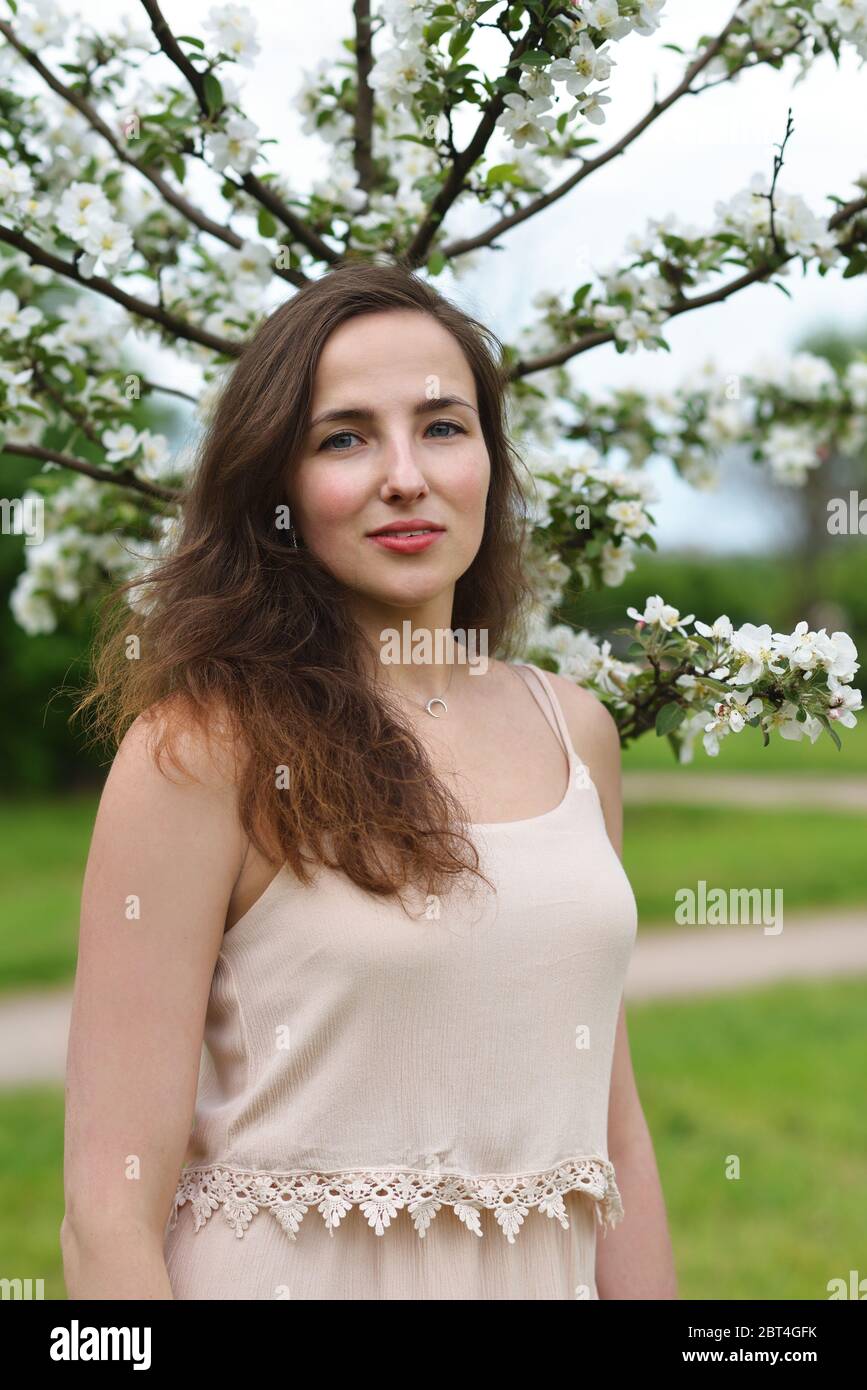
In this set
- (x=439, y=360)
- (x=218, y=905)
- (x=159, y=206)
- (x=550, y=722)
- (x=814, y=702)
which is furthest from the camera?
(x=159, y=206)

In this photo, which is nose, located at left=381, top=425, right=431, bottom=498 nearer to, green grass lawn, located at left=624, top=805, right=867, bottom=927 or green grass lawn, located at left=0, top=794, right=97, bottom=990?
green grass lawn, located at left=0, top=794, right=97, bottom=990

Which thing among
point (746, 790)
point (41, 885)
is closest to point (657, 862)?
point (41, 885)

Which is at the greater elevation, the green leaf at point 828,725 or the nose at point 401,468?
the nose at point 401,468

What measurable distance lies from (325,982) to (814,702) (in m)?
0.71

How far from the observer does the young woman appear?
1.67 meters

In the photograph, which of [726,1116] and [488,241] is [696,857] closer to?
[726,1116]

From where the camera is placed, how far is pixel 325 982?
1.69 meters

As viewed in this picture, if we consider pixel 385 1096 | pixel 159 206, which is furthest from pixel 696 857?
pixel 385 1096

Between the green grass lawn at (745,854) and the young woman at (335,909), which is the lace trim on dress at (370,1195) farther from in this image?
the green grass lawn at (745,854)

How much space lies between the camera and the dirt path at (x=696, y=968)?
255 inches

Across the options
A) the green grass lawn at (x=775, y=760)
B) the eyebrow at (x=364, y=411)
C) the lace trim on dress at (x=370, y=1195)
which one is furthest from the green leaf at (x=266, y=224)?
the green grass lawn at (x=775, y=760)

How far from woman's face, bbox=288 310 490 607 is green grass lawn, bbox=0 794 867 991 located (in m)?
6.20

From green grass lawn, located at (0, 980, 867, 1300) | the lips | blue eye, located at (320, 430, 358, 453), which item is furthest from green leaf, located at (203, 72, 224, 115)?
green grass lawn, located at (0, 980, 867, 1300)

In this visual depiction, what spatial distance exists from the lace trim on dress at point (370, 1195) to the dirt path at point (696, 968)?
14.9 ft
